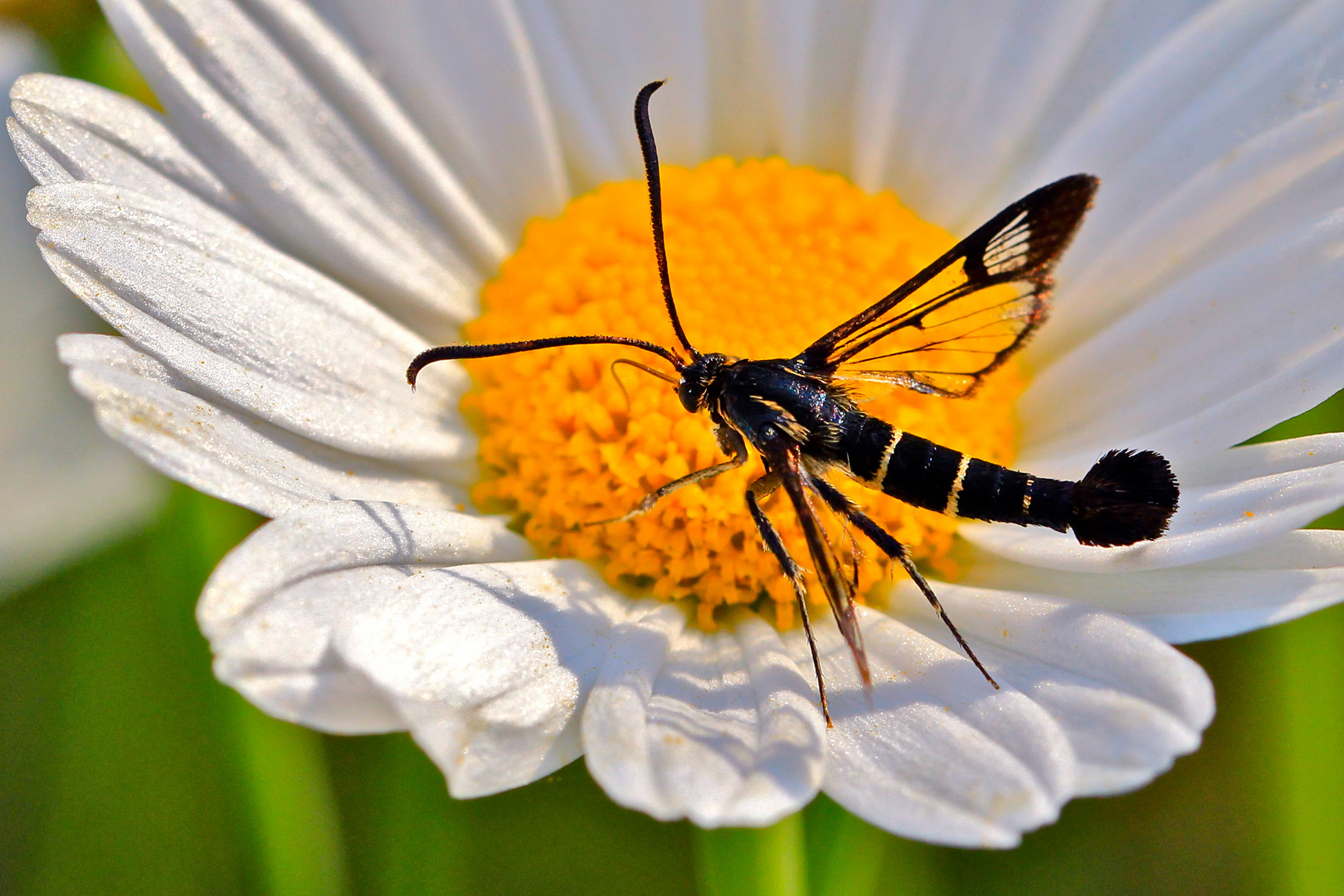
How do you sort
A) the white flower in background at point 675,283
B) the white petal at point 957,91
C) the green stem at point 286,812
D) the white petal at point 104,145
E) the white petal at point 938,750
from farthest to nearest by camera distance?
the white petal at point 957,91
the green stem at point 286,812
the white petal at point 104,145
the white flower in background at point 675,283
the white petal at point 938,750

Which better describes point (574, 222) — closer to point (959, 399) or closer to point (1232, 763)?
point (959, 399)

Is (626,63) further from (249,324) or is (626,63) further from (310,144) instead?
(249,324)

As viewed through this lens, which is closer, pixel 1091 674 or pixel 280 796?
pixel 1091 674

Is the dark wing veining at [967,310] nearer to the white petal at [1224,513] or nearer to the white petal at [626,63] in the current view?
the white petal at [1224,513]

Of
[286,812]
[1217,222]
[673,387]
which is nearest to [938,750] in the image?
[673,387]

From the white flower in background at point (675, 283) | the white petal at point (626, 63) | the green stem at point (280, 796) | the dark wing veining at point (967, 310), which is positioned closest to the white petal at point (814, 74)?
the white flower in background at point (675, 283)

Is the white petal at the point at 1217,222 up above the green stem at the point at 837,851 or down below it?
above
